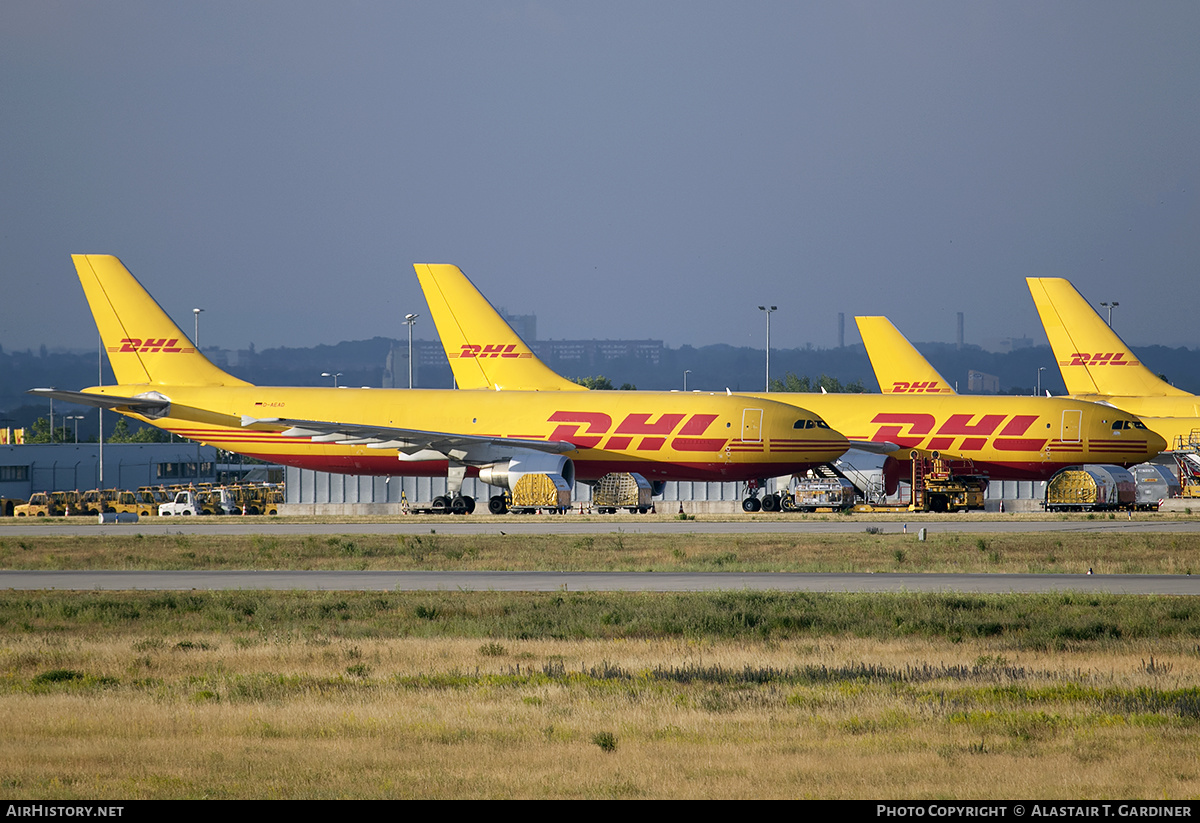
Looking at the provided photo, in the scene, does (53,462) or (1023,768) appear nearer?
(1023,768)

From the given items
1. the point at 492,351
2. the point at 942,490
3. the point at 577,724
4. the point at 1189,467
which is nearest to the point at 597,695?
the point at 577,724

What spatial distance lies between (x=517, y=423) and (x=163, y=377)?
1750cm

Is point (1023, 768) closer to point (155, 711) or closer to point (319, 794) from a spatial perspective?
point (319, 794)

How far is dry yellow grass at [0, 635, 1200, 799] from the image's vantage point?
10.7m

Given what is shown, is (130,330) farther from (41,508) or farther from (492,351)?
(41,508)

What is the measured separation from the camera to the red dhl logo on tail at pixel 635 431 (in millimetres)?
57500

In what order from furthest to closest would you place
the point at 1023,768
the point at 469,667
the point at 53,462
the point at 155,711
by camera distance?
the point at 53,462
the point at 469,667
the point at 155,711
the point at 1023,768

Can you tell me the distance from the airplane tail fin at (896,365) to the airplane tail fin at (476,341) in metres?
19.9

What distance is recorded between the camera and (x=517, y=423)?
60.3 metres

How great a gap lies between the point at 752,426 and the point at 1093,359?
27595 millimetres

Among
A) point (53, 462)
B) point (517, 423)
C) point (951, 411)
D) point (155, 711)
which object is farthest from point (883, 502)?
point (53, 462)

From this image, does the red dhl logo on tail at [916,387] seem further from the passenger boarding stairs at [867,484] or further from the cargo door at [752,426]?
the cargo door at [752,426]

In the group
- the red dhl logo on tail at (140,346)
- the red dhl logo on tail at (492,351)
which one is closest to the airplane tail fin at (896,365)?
the red dhl logo on tail at (492,351)
